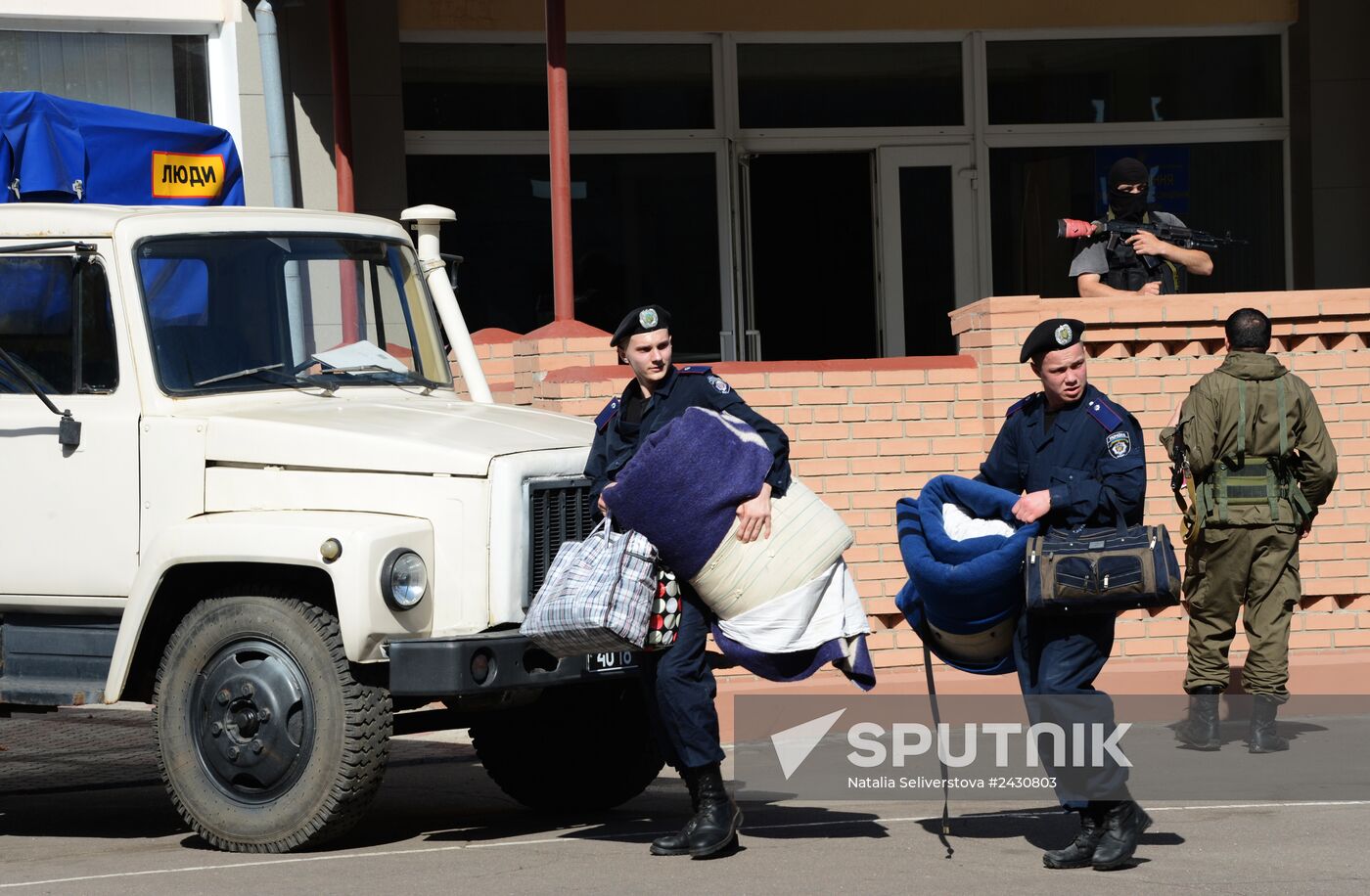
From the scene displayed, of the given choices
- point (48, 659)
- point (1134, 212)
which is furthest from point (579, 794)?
point (1134, 212)

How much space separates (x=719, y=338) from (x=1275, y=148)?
4642 millimetres

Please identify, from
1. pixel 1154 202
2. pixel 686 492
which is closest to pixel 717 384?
pixel 686 492

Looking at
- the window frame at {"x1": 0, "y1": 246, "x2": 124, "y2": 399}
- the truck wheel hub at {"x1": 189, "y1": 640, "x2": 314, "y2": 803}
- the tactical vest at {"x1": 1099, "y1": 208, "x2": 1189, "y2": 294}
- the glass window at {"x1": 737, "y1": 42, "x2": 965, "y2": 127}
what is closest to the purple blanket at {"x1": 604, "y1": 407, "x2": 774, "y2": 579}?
the truck wheel hub at {"x1": 189, "y1": 640, "x2": 314, "y2": 803}

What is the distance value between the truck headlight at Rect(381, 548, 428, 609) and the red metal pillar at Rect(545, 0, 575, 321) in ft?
16.1

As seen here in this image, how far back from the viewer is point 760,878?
653cm

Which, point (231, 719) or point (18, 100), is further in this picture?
point (18, 100)

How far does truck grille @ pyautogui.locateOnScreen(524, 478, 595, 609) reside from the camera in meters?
7.10

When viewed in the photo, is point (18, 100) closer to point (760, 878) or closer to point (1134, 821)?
point (760, 878)

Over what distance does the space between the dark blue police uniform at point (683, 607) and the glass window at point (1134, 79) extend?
8.94 meters

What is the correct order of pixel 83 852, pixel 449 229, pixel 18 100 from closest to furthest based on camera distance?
pixel 83 852 < pixel 18 100 < pixel 449 229

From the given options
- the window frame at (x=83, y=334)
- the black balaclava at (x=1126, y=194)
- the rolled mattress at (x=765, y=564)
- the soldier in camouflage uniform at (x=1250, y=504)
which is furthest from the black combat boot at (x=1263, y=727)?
the window frame at (x=83, y=334)

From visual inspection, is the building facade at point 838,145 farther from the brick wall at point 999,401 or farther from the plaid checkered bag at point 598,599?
the plaid checkered bag at point 598,599

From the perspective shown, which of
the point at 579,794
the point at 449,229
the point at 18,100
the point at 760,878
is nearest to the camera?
the point at 760,878

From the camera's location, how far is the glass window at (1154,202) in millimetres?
15570
